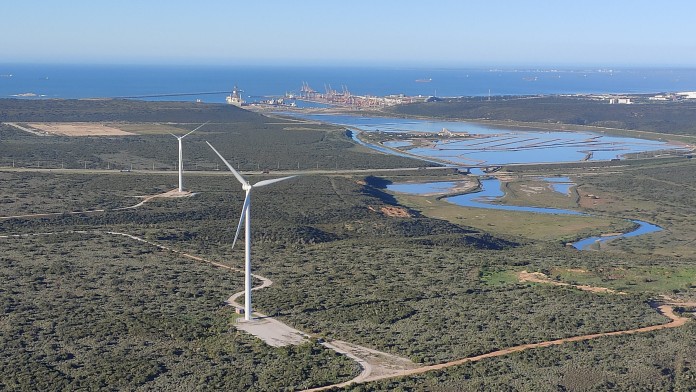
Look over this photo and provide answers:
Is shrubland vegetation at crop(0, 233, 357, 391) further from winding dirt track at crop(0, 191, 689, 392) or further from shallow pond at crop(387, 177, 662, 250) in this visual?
shallow pond at crop(387, 177, 662, 250)

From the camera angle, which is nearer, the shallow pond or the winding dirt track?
the winding dirt track

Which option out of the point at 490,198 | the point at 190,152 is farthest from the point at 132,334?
the point at 190,152

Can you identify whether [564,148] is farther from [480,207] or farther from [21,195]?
[21,195]

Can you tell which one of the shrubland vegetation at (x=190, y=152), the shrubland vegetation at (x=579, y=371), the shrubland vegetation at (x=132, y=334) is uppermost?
the shrubland vegetation at (x=579, y=371)

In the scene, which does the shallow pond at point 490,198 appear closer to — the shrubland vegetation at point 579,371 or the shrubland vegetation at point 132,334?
the shrubland vegetation at point 579,371

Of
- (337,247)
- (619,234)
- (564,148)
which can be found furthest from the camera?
(564,148)

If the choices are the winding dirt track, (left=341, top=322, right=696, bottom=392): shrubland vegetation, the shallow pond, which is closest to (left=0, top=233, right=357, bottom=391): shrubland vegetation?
the winding dirt track

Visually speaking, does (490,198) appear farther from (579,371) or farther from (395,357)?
(579,371)

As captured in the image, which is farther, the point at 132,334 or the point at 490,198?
the point at 490,198

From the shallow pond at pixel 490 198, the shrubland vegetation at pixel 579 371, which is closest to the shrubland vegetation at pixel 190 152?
the shallow pond at pixel 490 198

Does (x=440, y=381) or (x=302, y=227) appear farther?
(x=302, y=227)

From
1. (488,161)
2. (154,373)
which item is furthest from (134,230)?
(488,161)
